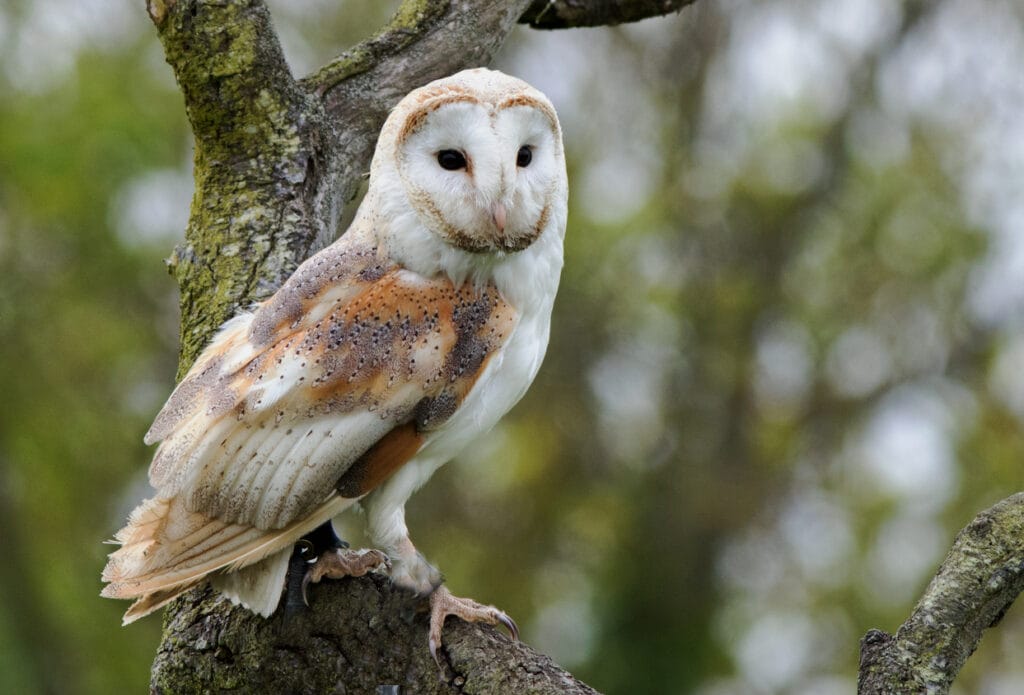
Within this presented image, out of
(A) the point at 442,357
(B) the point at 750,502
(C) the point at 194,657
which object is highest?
(B) the point at 750,502

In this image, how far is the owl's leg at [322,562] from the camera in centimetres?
261

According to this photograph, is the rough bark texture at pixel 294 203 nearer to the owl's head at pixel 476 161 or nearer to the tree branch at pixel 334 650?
the tree branch at pixel 334 650

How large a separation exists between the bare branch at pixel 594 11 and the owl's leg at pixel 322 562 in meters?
1.91

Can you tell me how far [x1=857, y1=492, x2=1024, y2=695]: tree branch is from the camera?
2.08 metres

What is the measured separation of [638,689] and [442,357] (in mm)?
6983

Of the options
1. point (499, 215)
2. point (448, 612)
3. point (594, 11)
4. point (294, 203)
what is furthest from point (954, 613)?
point (594, 11)

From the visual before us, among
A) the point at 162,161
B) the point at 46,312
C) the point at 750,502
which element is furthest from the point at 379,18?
the point at 750,502

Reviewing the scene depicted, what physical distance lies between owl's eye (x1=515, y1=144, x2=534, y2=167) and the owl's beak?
0.43 ft

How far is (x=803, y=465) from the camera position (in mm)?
10000

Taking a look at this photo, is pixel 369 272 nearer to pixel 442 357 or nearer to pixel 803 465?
pixel 442 357

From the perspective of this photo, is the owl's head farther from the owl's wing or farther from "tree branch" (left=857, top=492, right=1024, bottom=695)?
"tree branch" (left=857, top=492, right=1024, bottom=695)

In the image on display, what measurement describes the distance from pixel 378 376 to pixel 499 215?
0.43 metres

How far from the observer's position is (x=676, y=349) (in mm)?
9859

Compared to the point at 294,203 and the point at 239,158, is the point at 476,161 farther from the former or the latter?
the point at 239,158
